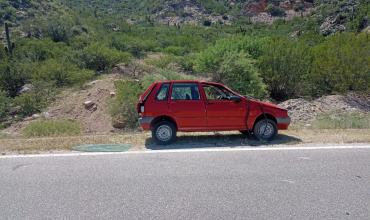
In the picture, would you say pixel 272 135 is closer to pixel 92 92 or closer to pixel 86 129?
pixel 86 129

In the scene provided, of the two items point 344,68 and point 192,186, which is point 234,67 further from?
point 192,186

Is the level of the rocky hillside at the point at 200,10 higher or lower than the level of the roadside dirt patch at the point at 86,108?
higher

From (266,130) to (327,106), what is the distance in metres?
9.52

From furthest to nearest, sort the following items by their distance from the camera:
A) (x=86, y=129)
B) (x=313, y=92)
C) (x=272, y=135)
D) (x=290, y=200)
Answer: (x=313, y=92), (x=86, y=129), (x=272, y=135), (x=290, y=200)

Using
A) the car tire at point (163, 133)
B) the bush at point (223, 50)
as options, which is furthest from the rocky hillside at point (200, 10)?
the car tire at point (163, 133)

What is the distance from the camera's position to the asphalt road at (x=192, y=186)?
5.16m

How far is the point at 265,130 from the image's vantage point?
31.9ft

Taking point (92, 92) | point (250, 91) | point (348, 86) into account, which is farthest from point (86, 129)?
point (348, 86)

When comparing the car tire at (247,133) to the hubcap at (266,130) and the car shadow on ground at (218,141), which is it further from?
the hubcap at (266,130)

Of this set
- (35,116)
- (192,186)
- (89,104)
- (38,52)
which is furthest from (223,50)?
(38,52)

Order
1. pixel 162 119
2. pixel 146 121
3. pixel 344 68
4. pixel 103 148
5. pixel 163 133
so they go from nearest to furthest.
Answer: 1. pixel 103 148
2. pixel 163 133
3. pixel 146 121
4. pixel 162 119
5. pixel 344 68

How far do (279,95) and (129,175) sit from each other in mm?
16952

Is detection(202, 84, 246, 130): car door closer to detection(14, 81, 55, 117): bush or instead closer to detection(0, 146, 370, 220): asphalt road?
detection(0, 146, 370, 220): asphalt road

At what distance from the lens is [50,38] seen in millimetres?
39281
